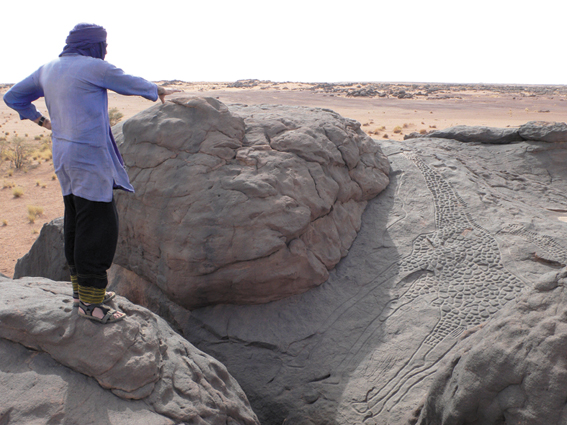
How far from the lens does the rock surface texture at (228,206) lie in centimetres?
362

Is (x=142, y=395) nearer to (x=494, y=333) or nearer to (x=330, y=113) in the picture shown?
(x=494, y=333)

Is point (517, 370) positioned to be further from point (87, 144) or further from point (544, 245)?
point (544, 245)

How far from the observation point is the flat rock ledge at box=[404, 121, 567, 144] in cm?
599

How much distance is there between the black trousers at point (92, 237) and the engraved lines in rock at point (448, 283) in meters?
2.02

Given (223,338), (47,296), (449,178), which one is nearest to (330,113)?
(449,178)

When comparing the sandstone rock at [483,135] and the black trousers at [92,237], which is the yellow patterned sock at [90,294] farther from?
the sandstone rock at [483,135]

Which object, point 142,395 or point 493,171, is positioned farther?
point 493,171

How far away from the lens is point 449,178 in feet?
17.0


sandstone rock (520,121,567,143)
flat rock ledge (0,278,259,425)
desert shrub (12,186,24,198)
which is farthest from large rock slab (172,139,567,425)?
desert shrub (12,186,24,198)

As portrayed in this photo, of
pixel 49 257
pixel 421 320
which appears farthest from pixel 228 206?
pixel 49 257

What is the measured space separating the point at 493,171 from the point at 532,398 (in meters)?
4.33

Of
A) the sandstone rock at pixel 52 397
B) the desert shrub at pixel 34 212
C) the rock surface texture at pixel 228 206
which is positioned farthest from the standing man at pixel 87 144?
the desert shrub at pixel 34 212

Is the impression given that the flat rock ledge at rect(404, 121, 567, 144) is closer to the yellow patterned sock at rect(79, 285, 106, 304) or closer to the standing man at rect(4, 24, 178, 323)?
the standing man at rect(4, 24, 178, 323)

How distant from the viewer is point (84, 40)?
2.30 metres
